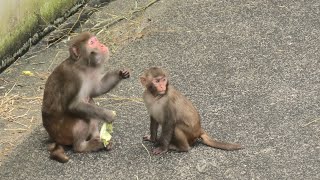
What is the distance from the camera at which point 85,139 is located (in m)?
6.09

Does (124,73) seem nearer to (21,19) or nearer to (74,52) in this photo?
(74,52)

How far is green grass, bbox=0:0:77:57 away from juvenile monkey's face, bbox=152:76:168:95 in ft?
9.60

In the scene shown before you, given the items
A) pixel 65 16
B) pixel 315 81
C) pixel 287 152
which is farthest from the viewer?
pixel 65 16

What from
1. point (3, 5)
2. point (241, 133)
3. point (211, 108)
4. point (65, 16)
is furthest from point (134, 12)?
point (241, 133)

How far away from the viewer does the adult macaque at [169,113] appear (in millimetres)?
5695

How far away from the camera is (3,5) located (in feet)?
26.0

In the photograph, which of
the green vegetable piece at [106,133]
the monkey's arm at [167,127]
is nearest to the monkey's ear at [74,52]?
the green vegetable piece at [106,133]

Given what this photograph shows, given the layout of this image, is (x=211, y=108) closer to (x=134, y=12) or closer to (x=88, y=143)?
(x=88, y=143)

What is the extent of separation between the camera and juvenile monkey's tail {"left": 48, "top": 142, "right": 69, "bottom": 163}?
19.5 ft

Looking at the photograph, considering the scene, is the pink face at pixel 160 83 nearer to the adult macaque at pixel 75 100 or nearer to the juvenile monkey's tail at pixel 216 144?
the adult macaque at pixel 75 100

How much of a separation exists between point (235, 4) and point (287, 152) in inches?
141

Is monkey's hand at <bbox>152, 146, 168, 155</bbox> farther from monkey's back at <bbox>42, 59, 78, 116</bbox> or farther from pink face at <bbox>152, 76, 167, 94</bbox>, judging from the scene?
monkey's back at <bbox>42, 59, 78, 116</bbox>

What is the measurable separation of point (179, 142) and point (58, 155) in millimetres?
1090

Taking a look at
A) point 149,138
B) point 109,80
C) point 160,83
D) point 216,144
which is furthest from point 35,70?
point 216,144
